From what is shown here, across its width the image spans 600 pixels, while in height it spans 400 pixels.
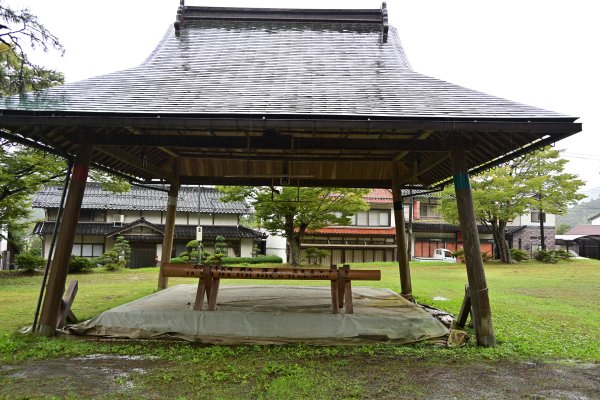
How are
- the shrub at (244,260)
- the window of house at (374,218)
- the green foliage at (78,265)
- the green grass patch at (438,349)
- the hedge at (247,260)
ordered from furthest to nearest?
the window of house at (374,218) → the hedge at (247,260) → the shrub at (244,260) → the green foliage at (78,265) → the green grass patch at (438,349)

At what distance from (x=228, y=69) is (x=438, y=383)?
21.3 ft

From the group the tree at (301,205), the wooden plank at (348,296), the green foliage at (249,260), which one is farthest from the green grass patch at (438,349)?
the green foliage at (249,260)

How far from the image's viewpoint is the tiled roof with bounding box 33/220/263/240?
28472mm

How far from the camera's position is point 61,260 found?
6.50 metres

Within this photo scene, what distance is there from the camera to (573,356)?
5855mm

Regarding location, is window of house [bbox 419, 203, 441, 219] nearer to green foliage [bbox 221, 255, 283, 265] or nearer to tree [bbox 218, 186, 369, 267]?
green foliage [bbox 221, 255, 283, 265]

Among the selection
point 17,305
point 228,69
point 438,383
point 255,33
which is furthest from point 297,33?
point 17,305

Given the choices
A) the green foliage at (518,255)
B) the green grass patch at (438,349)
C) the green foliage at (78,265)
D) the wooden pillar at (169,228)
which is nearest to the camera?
the green grass patch at (438,349)

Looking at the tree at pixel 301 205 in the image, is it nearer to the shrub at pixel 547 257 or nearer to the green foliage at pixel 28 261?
the green foliage at pixel 28 261

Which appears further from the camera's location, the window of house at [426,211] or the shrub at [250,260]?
the window of house at [426,211]

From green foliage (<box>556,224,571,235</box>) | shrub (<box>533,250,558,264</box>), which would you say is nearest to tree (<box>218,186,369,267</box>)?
shrub (<box>533,250,558,264</box>)

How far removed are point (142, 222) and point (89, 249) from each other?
406 centimetres

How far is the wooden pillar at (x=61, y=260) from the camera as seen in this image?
6441 millimetres

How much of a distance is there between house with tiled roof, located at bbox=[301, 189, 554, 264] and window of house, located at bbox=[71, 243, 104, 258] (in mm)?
14227
